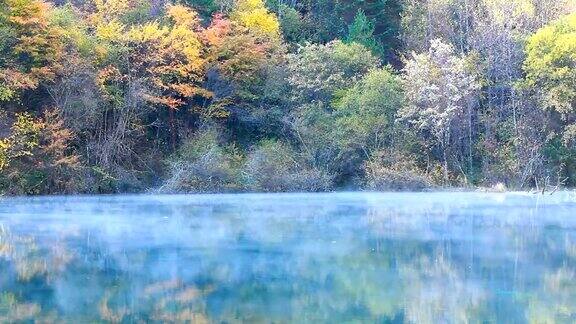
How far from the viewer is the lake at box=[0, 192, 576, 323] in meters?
7.70

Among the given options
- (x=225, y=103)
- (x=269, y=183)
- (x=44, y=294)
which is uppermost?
(x=44, y=294)

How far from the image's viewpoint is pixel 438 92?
28766 millimetres

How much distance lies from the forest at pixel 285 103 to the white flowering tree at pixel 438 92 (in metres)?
0.07

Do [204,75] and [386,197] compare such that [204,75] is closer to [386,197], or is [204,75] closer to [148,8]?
[148,8]

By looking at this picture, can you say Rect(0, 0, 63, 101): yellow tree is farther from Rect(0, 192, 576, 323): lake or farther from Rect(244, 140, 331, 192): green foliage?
Rect(244, 140, 331, 192): green foliage

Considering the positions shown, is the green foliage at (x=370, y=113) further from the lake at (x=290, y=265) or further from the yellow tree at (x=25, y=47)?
the yellow tree at (x=25, y=47)

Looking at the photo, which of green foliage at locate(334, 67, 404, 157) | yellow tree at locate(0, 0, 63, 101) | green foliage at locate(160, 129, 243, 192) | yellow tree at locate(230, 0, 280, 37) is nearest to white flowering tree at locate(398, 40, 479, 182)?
green foliage at locate(334, 67, 404, 157)

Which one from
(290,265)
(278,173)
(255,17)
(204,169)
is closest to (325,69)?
(255,17)

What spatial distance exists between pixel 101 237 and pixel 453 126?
59.7 feet

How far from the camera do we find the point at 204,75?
2980cm

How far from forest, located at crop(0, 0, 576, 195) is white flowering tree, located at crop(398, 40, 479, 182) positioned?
0.07m

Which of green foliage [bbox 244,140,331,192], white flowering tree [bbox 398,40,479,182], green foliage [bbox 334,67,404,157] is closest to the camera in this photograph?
green foliage [bbox 244,140,331,192]

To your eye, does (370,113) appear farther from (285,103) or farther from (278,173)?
(278,173)

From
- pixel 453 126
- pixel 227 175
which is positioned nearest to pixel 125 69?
pixel 227 175
